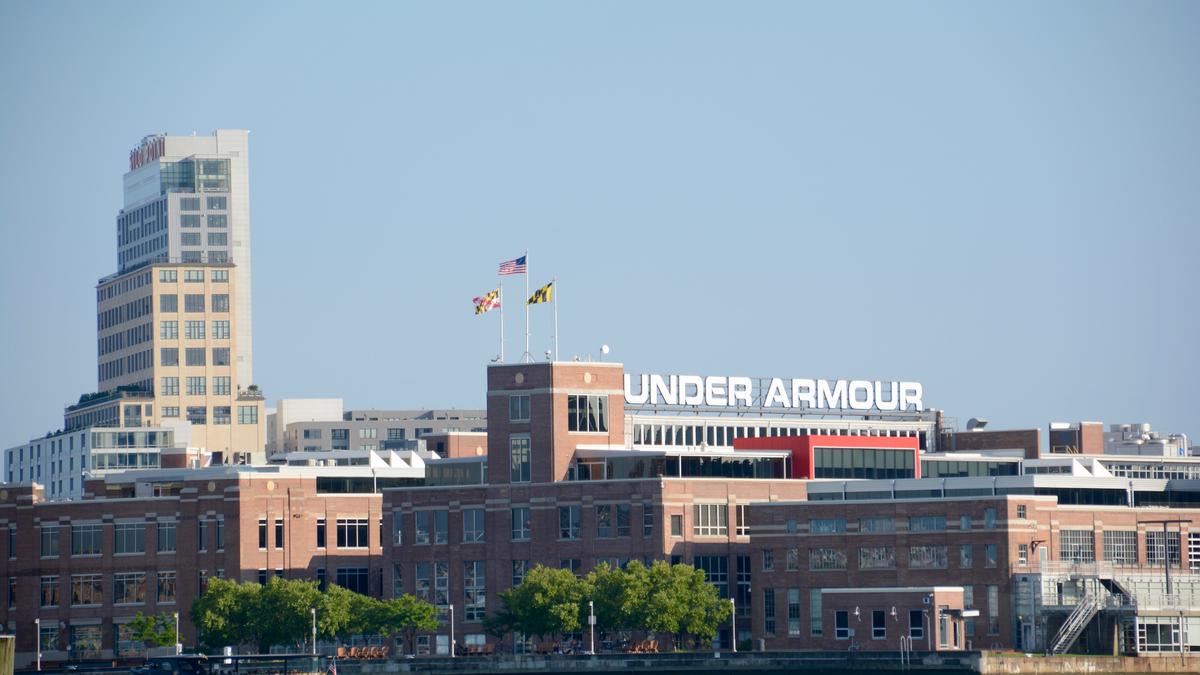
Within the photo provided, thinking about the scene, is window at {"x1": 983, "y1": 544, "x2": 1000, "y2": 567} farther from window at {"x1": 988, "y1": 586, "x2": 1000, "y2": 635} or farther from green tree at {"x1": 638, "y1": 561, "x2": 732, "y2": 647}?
green tree at {"x1": 638, "y1": 561, "x2": 732, "y2": 647}

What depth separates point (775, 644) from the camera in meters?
197

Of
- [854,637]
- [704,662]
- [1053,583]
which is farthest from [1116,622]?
[704,662]

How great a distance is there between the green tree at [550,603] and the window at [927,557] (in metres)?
26.3

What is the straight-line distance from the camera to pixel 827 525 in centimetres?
19662

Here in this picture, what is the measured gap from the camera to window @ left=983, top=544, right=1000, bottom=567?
187400 mm

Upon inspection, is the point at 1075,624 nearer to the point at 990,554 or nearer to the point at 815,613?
the point at 990,554

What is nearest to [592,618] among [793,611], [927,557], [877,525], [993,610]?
[793,611]

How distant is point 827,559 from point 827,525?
278cm

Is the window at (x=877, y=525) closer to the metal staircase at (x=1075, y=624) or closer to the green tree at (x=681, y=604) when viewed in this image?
the green tree at (x=681, y=604)

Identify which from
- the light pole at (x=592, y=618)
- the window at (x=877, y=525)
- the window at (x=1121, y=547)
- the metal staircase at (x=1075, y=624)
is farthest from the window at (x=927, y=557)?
the light pole at (x=592, y=618)

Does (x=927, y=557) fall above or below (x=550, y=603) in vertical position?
above

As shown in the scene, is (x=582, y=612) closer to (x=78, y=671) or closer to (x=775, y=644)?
(x=775, y=644)

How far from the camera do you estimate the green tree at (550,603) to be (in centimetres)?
19488

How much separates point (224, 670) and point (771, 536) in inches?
1810
